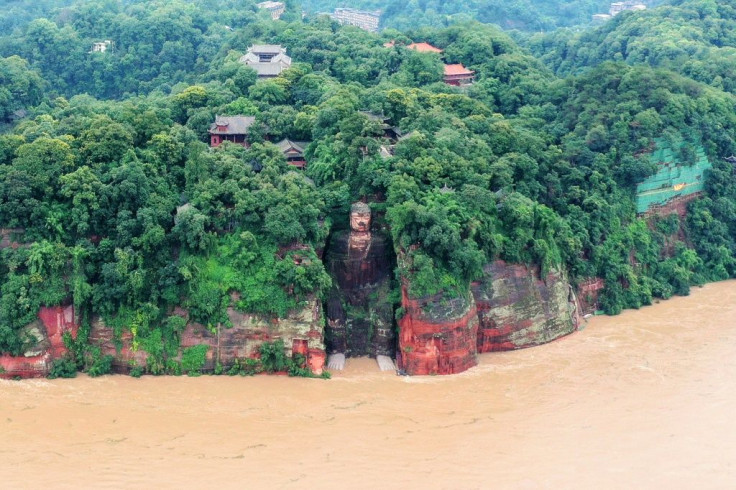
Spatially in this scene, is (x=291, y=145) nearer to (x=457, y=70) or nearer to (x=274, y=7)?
(x=457, y=70)

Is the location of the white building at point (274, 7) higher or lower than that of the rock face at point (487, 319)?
lower

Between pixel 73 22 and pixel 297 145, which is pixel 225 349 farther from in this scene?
pixel 73 22

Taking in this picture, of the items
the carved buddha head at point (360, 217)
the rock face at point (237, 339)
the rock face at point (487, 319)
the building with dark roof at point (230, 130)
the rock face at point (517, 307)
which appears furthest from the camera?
the building with dark roof at point (230, 130)

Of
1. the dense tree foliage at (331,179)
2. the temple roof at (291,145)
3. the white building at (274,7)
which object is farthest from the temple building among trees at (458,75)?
the white building at (274,7)

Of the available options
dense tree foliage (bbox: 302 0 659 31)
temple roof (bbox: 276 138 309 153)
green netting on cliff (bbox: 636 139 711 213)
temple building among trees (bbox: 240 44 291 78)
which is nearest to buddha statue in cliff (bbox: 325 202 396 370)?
temple roof (bbox: 276 138 309 153)

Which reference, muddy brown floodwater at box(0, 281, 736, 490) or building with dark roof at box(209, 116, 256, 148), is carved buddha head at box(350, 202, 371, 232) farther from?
building with dark roof at box(209, 116, 256, 148)

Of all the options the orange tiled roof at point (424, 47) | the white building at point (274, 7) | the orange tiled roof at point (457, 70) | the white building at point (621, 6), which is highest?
the orange tiled roof at point (457, 70)

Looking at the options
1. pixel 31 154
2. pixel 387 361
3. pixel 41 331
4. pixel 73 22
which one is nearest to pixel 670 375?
pixel 387 361

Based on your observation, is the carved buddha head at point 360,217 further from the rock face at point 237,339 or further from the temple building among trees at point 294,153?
the temple building among trees at point 294,153
